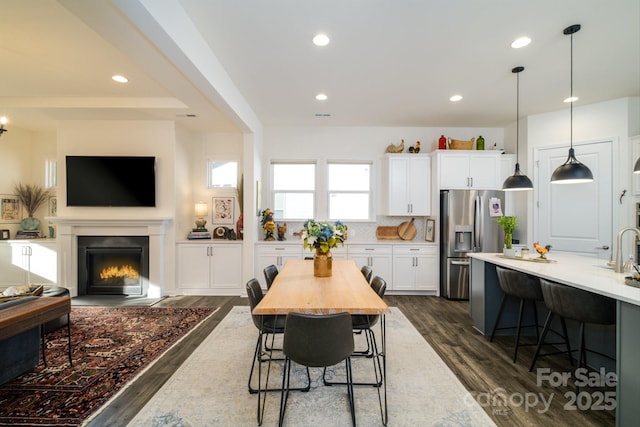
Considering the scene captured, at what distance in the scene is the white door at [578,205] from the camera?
395cm

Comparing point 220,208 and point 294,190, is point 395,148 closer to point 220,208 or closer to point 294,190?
point 294,190

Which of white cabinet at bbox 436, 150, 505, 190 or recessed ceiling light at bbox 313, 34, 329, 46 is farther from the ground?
recessed ceiling light at bbox 313, 34, 329, 46

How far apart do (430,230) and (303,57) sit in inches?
137

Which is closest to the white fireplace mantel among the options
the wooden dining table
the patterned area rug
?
the patterned area rug

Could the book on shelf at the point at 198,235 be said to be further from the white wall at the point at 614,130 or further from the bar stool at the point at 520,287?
the white wall at the point at 614,130

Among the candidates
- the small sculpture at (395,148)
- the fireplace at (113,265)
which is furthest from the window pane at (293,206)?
the fireplace at (113,265)

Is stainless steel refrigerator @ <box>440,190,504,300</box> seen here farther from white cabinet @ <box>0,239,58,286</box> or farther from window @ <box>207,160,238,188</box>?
white cabinet @ <box>0,239,58,286</box>

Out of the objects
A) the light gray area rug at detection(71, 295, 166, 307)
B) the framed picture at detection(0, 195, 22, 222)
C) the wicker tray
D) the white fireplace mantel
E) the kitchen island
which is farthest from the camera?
the framed picture at detection(0, 195, 22, 222)

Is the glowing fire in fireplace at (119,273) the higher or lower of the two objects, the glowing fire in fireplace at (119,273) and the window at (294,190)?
the lower

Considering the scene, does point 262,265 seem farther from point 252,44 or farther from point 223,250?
point 252,44

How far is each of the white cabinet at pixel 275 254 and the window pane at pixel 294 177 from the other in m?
1.17

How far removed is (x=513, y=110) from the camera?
4305 mm

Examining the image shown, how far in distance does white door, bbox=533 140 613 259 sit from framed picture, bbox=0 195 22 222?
29.0 feet

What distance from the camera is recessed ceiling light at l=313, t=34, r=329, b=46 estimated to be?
2479 mm
